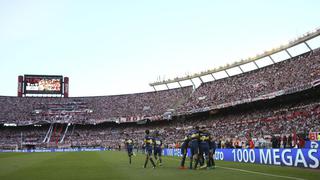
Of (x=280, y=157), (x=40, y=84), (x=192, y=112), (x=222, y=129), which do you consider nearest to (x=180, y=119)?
(x=192, y=112)

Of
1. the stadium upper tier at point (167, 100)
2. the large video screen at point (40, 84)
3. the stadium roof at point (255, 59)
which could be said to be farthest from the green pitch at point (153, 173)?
the large video screen at point (40, 84)

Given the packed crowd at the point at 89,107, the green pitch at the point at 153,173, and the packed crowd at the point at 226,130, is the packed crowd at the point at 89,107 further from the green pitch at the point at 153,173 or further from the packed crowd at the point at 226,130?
the green pitch at the point at 153,173

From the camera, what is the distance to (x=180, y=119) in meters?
75.4

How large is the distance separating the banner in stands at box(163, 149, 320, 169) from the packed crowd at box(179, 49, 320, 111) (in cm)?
2202

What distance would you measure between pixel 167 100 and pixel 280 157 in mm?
64067

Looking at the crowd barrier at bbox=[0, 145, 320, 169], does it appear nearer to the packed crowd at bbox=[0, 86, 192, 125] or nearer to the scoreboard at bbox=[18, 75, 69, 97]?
the packed crowd at bbox=[0, 86, 192, 125]

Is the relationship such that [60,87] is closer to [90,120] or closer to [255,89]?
[90,120]

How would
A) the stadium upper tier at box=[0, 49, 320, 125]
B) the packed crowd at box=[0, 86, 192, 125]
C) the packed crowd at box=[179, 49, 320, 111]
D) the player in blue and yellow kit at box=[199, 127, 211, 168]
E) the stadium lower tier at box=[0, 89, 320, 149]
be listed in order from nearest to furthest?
the player in blue and yellow kit at box=[199, 127, 211, 168], the stadium lower tier at box=[0, 89, 320, 149], the packed crowd at box=[179, 49, 320, 111], the stadium upper tier at box=[0, 49, 320, 125], the packed crowd at box=[0, 86, 192, 125]

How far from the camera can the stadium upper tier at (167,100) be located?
2061 inches

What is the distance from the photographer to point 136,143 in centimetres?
7269

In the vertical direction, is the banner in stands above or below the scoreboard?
below

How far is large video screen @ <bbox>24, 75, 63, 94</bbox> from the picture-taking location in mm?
89000

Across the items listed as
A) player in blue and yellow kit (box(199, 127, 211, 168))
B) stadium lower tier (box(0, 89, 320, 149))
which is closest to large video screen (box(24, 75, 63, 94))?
stadium lower tier (box(0, 89, 320, 149))

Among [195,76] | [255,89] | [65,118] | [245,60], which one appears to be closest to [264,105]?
[255,89]
